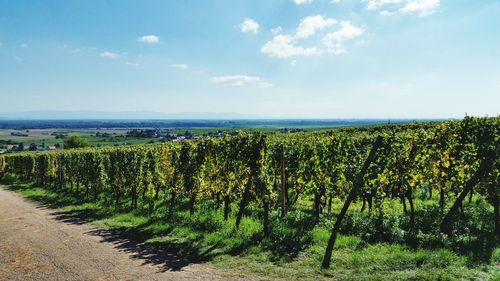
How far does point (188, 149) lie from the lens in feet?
54.9

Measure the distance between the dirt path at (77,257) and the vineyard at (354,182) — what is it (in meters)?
2.81

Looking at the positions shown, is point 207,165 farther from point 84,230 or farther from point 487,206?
point 487,206

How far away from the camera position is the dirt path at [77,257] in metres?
9.45

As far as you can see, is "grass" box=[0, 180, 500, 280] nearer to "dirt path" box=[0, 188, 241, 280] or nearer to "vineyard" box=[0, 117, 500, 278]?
"vineyard" box=[0, 117, 500, 278]

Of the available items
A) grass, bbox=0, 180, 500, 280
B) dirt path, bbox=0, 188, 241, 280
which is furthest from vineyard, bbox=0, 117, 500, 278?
dirt path, bbox=0, 188, 241, 280

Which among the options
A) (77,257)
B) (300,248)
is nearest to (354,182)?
(300,248)

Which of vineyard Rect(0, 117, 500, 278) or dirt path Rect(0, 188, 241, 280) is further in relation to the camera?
vineyard Rect(0, 117, 500, 278)

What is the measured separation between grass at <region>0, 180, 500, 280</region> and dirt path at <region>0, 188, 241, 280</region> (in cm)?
67

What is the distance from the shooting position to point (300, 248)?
10562 millimetres

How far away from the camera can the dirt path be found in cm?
945

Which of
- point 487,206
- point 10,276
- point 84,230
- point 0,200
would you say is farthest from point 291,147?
point 0,200

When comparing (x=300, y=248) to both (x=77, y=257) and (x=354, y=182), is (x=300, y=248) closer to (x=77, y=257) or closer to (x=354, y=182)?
(x=354, y=182)

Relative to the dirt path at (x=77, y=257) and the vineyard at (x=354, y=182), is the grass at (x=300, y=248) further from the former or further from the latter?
the dirt path at (x=77, y=257)

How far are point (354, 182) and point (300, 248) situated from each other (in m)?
2.54
